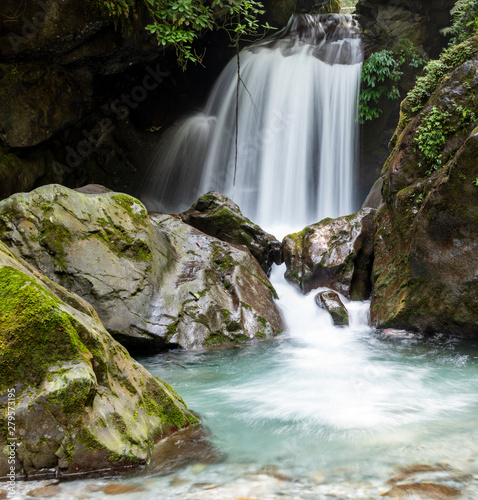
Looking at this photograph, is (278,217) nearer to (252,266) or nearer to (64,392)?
(252,266)

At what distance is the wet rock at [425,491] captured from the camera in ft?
6.17

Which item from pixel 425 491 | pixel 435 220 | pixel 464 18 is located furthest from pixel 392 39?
pixel 425 491

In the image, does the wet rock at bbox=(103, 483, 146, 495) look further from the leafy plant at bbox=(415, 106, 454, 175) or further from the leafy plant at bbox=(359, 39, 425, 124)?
the leafy plant at bbox=(359, 39, 425, 124)

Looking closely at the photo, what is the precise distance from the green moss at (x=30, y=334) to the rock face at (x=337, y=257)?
5748mm

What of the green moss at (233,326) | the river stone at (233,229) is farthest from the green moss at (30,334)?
the river stone at (233,229)

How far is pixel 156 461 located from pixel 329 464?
91 cm

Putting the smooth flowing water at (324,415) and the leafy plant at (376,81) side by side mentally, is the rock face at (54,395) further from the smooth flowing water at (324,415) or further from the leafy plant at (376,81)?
the leafy plant at (376,81)

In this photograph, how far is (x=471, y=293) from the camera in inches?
211

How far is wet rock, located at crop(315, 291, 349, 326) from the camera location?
22.0ft

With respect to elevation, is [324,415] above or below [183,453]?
below

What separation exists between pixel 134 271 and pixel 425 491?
4.28 m

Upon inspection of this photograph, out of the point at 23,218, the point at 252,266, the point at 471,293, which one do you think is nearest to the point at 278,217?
the point at 252,266

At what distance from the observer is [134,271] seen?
18.2 ft

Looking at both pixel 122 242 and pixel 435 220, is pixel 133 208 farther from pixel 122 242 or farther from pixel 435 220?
pixel 435 220
